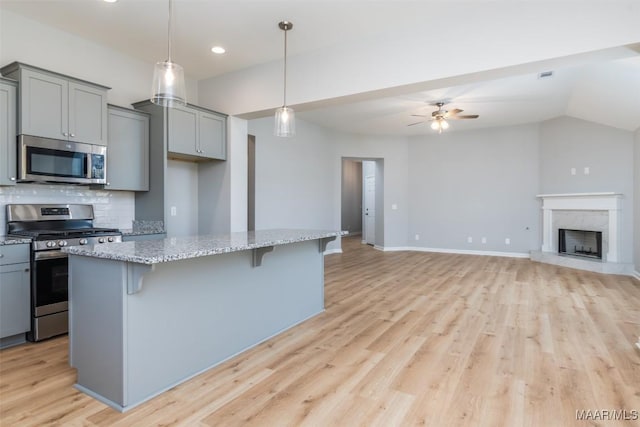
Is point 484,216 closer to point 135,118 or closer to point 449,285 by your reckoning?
point 449,285

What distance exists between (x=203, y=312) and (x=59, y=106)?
2.47 m

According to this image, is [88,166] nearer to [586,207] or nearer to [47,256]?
[47,256]

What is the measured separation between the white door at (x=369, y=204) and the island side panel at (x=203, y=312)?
278 inches

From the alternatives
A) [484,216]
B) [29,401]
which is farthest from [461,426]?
[484,216]

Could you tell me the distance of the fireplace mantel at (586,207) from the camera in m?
6.04

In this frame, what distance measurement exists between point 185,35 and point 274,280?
2.74 metres

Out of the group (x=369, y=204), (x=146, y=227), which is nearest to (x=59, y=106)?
(x=146, y=227)

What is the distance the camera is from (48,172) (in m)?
3.24

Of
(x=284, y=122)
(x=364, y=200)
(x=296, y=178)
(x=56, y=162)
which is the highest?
(x=284, y=122)

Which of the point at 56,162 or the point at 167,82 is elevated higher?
the point at 167,82

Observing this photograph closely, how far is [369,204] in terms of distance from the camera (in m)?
10.6

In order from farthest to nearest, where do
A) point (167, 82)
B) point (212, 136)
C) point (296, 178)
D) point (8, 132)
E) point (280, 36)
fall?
point (296, 178) < point (212, 136) < point (280, 36) < point (8, 132) < point (167, 82)

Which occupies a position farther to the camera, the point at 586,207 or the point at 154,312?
the point at 586,207
